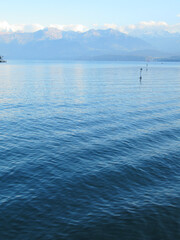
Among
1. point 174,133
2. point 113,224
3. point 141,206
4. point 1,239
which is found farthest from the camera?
point 174,133

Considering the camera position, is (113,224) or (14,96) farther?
(14,96)

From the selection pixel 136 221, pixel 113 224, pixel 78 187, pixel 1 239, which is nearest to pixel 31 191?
pixel 78 187

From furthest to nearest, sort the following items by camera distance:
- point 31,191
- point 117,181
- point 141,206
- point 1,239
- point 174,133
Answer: point 174,133 < point 117,181 < point 31,191 < point 141,206 < point 1,239

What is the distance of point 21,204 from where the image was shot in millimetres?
23906

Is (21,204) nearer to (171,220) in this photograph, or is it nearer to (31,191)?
(31,191)

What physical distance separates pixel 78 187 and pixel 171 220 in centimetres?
1040

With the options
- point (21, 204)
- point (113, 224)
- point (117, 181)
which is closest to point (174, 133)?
point (117, 181)

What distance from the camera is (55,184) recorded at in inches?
1094

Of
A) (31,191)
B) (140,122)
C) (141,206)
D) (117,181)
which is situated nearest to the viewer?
(141,206)

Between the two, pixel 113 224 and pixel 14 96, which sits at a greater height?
pixel 14 96

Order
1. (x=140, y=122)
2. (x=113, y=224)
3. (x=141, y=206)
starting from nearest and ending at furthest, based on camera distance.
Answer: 1. (x=113, y=224)
2. (x=141, y=206)
3. (x=140, y=122)

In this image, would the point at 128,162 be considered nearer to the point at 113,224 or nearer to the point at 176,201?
the point at 176,201

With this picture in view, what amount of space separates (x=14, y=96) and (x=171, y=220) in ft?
246

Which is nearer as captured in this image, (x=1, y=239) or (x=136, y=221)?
(x=1, y=239)
